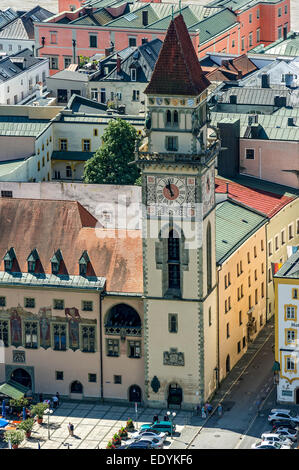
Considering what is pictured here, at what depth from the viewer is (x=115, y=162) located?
497 ft

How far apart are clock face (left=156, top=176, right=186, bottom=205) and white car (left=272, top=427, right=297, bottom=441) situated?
22.9 meters

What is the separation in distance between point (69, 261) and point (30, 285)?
15.2 feet

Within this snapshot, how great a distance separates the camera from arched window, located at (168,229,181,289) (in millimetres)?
108312

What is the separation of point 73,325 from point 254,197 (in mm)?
35882

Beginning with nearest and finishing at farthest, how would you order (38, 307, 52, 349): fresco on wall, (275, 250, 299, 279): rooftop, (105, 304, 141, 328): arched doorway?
1. (275, 250, 299, 279): rooftop
2. (105, 304, 141, 328): arched doorway
3. (38, 307, 52, 349): fresco on wall

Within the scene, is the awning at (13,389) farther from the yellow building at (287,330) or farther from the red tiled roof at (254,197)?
the red tiled roof at (254,197)

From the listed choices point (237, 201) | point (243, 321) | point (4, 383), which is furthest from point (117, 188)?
point (4, 383)

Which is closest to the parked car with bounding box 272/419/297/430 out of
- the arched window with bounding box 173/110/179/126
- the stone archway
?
the stone archway

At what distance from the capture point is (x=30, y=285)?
115188mm

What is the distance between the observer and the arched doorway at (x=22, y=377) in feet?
388

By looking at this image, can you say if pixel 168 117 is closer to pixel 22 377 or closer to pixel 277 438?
pixel 277 438

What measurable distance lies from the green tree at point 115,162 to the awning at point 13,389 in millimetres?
41393

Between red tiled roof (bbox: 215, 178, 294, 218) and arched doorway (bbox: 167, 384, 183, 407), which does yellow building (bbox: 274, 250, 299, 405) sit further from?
red tiled roof (bbox: 215, 178, 294, 218)

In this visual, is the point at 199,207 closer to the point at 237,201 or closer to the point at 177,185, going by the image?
the point at 177,185
